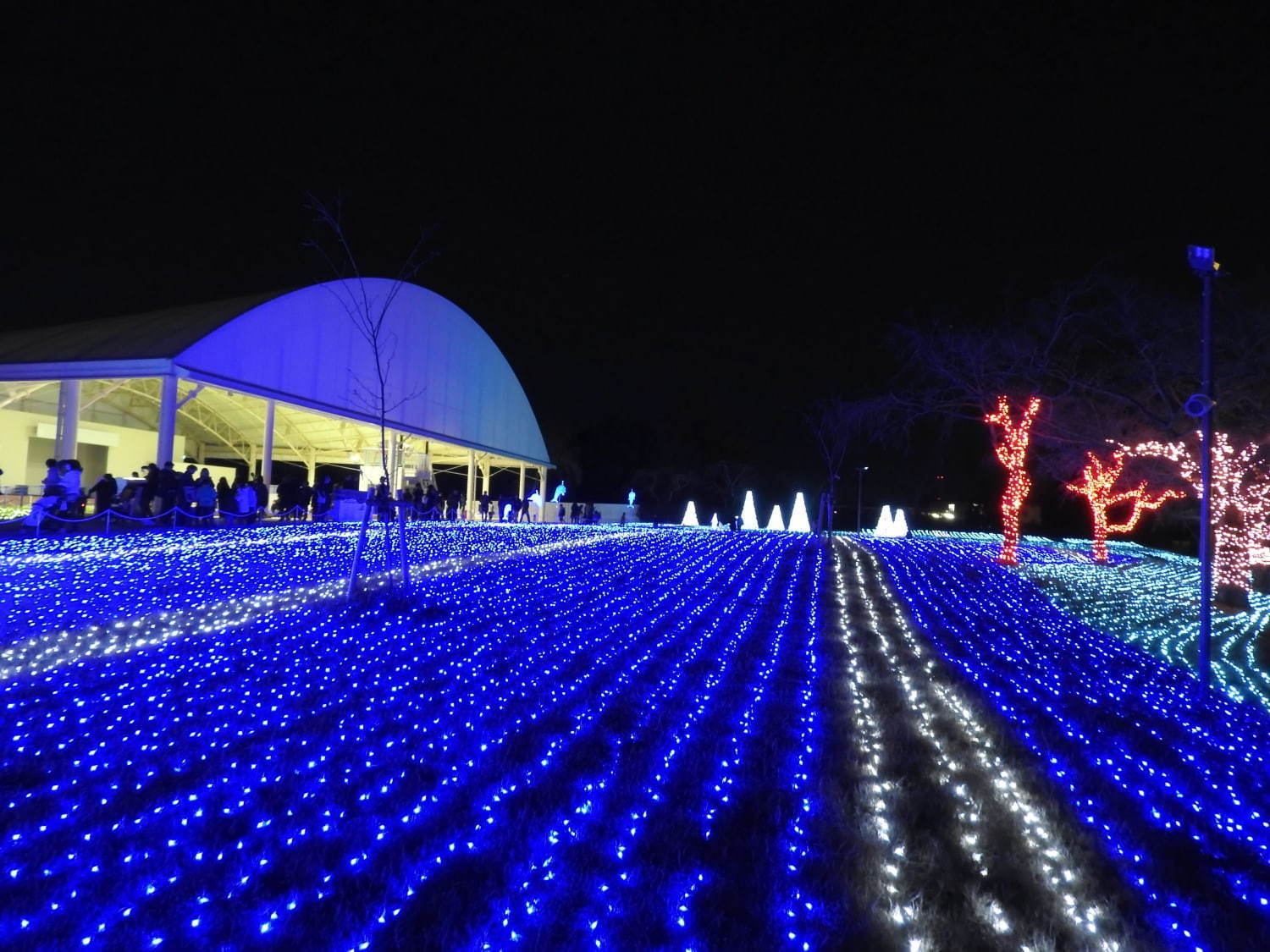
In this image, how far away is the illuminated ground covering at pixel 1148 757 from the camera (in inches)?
115

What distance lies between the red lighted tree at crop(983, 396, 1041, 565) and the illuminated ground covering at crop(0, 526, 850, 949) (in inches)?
423

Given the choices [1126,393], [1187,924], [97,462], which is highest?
[1126,393]

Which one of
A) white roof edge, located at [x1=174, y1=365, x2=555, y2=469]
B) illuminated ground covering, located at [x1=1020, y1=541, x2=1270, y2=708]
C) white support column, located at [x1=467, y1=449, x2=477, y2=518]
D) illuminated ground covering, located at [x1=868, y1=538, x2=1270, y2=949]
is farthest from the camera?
white support column, located at [x1=467, y1=449, x2=477, y2=518]

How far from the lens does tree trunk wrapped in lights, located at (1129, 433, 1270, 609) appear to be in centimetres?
1230

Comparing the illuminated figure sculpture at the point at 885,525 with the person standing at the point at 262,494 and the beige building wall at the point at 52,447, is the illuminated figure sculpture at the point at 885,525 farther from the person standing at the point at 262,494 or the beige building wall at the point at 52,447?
the beige building wall at the point at 52,447

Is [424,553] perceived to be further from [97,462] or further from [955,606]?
[97,462]

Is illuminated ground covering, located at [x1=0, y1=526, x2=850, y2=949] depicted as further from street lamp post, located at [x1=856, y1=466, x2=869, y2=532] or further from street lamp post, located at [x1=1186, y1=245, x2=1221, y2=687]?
street lamp post, located at [x1=856, y1=466, x2=869, y2=532]

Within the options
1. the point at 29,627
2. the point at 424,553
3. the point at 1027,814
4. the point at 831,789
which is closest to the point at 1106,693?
the point at 1027,814

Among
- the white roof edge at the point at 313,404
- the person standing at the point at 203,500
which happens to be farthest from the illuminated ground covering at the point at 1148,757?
the white roof edge at the point at 313,404

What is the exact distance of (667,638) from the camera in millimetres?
6879

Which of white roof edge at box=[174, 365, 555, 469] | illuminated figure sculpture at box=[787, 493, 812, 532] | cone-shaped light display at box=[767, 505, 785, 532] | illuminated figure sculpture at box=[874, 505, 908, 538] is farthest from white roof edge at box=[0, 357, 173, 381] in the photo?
cone-shaped light display at box=[767, 505, 785, 532]

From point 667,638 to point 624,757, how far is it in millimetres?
2920

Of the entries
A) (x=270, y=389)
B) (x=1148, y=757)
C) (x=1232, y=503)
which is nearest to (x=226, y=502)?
(x=270, y=389)

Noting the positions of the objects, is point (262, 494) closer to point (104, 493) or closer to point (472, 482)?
point (104, 493)
